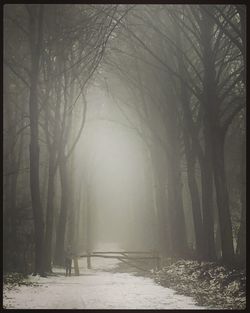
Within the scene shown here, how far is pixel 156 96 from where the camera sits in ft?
78.6

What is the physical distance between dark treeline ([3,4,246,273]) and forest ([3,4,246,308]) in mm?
49

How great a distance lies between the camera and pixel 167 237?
27.1 meters

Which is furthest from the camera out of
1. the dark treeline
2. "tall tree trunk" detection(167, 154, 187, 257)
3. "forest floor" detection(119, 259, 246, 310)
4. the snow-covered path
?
"tall tree trunk" detection(167, 154, 187, 257)

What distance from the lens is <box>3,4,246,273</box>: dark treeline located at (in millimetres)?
16250

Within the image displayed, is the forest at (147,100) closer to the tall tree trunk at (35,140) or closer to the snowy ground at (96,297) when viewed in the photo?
the tall tree trunk at (35,140)

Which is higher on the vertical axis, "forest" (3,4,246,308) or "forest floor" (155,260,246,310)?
"forest" (3,4,246,308)

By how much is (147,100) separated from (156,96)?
2.73m

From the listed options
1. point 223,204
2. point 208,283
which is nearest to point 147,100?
point 223,204

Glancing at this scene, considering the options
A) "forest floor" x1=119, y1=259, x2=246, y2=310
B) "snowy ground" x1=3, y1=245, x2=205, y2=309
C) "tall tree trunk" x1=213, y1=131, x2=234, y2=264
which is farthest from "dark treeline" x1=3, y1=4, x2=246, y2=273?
"snowy ground" x1=3, y1=245, x2=205, y2=309

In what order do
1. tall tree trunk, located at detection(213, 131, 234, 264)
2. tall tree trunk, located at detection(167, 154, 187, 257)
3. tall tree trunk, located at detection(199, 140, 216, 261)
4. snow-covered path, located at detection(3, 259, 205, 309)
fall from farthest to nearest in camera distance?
tall tree trunk, located at detection(167, 154, 187, 257)
tall tree trunk, located at detection(199, 140, 216, 261)
tall tree trunk, located at detection(213, 131, 234, 264)
snow-covered path, located at detection(3, 259, 205, 309)

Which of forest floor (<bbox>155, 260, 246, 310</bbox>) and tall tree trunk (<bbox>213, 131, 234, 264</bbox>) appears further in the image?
tall tree trunk (<bbox>213, 131, 234, 264</bbox>)

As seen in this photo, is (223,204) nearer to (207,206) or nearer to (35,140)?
(207,206)

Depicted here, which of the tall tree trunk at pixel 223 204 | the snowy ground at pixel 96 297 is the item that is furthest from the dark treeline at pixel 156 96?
the snowy ground at pixel 96 297

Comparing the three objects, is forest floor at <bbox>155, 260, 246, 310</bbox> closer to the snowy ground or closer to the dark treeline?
the snowy ground
